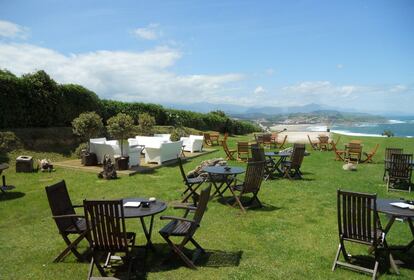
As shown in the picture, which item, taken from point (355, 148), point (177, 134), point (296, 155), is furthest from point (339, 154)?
point (177, 134)

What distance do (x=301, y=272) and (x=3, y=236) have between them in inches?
196

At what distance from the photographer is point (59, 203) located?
4824mm

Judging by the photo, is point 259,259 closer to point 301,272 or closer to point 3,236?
point 301,272

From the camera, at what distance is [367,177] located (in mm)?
11445

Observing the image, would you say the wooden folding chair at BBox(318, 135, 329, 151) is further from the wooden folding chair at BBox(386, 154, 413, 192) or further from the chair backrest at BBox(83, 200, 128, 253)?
the chair backrest at BBox(83, 200, 128, 253)

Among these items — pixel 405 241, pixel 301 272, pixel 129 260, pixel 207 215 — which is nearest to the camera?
pixel 129 260

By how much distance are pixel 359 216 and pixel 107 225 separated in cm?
322

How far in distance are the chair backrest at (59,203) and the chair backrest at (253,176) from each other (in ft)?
11.9

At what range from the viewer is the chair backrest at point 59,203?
4.62 metres

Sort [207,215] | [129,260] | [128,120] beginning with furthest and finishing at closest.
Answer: [128,120], [207,215], [129,260]

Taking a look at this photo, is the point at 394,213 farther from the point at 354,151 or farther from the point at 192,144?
the point at 192,144

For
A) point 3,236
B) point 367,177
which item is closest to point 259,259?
point 3,236

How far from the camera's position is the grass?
453cm

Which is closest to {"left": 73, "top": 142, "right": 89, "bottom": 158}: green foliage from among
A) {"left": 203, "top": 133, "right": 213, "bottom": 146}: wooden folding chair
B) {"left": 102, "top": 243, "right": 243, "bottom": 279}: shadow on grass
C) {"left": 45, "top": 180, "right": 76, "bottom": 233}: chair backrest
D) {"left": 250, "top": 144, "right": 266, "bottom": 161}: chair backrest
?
{"left": 250, "top": 144, "right": 266, "bottom": 161}: chair backrest
